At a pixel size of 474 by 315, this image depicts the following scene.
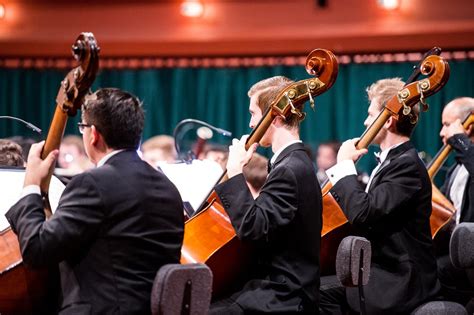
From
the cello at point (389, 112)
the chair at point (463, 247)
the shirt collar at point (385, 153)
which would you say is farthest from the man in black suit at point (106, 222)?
the chair at point (463, 247)

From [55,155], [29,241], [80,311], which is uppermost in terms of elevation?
[55,155]

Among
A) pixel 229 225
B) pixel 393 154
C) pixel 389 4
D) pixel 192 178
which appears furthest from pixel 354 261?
pixel 389 4

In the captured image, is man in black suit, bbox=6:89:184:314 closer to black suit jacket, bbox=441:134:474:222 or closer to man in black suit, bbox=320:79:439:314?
man in black suit, bbox=320:79:439:314

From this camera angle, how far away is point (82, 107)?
114 inches

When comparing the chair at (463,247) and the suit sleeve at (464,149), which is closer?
the chair at (463,247)

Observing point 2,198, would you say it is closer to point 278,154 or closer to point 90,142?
point 90,142

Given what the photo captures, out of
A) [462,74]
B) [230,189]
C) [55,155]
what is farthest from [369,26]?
[55,155]

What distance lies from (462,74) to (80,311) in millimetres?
5740

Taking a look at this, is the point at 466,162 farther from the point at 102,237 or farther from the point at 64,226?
the point at 64,226

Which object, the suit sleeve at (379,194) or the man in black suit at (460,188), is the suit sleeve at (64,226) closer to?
the suit sleeve at (379,194)

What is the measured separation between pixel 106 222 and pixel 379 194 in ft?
4.43

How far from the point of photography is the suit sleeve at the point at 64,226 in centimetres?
262

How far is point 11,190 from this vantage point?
3.17 meters

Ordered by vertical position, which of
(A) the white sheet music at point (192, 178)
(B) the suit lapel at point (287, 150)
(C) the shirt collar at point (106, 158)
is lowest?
(A) the white sheet music at point (192, 178)
